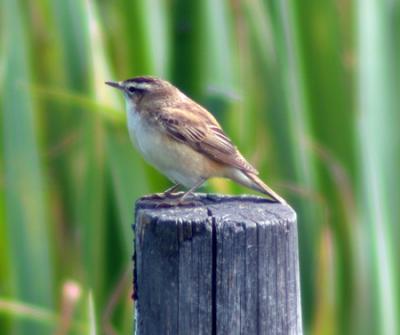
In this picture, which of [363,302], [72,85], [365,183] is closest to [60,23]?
[72,85]

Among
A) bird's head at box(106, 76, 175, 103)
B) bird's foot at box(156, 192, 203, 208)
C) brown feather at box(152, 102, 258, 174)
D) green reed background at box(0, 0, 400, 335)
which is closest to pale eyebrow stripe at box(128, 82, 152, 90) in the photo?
bird's head at box(106, 76, 175, 103)

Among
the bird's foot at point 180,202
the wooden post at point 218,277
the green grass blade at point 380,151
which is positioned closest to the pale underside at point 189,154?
the bird's foot at point 180,202

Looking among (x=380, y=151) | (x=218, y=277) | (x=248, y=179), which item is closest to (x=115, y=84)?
(x=248, y=179)

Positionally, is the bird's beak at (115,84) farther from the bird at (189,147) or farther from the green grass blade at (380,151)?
the green grass blade at (380,151)

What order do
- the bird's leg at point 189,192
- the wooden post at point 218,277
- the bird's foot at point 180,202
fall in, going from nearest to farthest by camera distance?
the wooden post at point 218,277 < the bird's foot at point 180,202 < the bird's leg at point 189,192

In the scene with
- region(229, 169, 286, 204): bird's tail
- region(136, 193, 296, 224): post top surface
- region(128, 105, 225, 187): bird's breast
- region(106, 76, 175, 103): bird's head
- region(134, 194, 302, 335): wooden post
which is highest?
region(106, 76, 175, 103): bird's head

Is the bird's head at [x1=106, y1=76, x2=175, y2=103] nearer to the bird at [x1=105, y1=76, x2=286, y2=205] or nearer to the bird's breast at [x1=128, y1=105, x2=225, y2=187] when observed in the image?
the bird at [x1=105, y1=76, x2=286, y2=205]

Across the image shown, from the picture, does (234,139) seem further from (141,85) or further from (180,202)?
(180,202)
